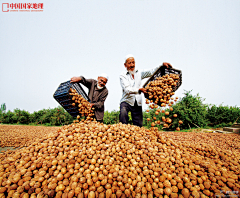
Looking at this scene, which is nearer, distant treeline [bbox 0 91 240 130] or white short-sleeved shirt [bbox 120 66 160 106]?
white short-sleeved shirt [bbox 120 66 160 106]

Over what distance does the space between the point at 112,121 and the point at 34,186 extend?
863cm

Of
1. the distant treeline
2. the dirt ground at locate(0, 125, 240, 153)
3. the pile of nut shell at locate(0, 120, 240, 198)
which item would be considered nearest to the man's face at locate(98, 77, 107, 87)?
the pile of nut shell at locate(0, 120, 240, 198)

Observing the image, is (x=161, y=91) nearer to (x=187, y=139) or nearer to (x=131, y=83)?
(x=131, y=83)

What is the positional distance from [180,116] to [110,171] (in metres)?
8.25

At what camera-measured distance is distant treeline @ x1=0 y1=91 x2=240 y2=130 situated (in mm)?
8445

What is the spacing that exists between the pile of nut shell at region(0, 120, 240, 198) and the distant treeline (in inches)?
156

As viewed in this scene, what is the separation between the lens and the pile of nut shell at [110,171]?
4.24 feet

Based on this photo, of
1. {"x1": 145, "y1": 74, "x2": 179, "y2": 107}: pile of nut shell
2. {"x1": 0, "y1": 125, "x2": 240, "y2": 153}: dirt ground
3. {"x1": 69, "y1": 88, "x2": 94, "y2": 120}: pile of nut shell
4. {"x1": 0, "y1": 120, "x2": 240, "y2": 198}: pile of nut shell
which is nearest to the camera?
{"x1": 0, "y1": 120, "x2": 240, "y2": 198}: pile of nut shell

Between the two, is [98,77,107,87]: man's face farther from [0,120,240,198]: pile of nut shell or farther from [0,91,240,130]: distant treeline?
[0,91,240,130]: distant treeline

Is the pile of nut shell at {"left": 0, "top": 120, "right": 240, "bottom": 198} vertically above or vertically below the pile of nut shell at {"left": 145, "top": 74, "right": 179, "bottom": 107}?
below

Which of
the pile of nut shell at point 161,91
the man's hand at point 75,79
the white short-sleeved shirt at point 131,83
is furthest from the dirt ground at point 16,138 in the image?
the pile of nut shell at point 161,91

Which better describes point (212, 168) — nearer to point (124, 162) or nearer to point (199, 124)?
point (124, 162)

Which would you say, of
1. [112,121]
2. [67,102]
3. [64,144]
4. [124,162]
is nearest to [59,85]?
[67,102]

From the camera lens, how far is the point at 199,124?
27.7ft
